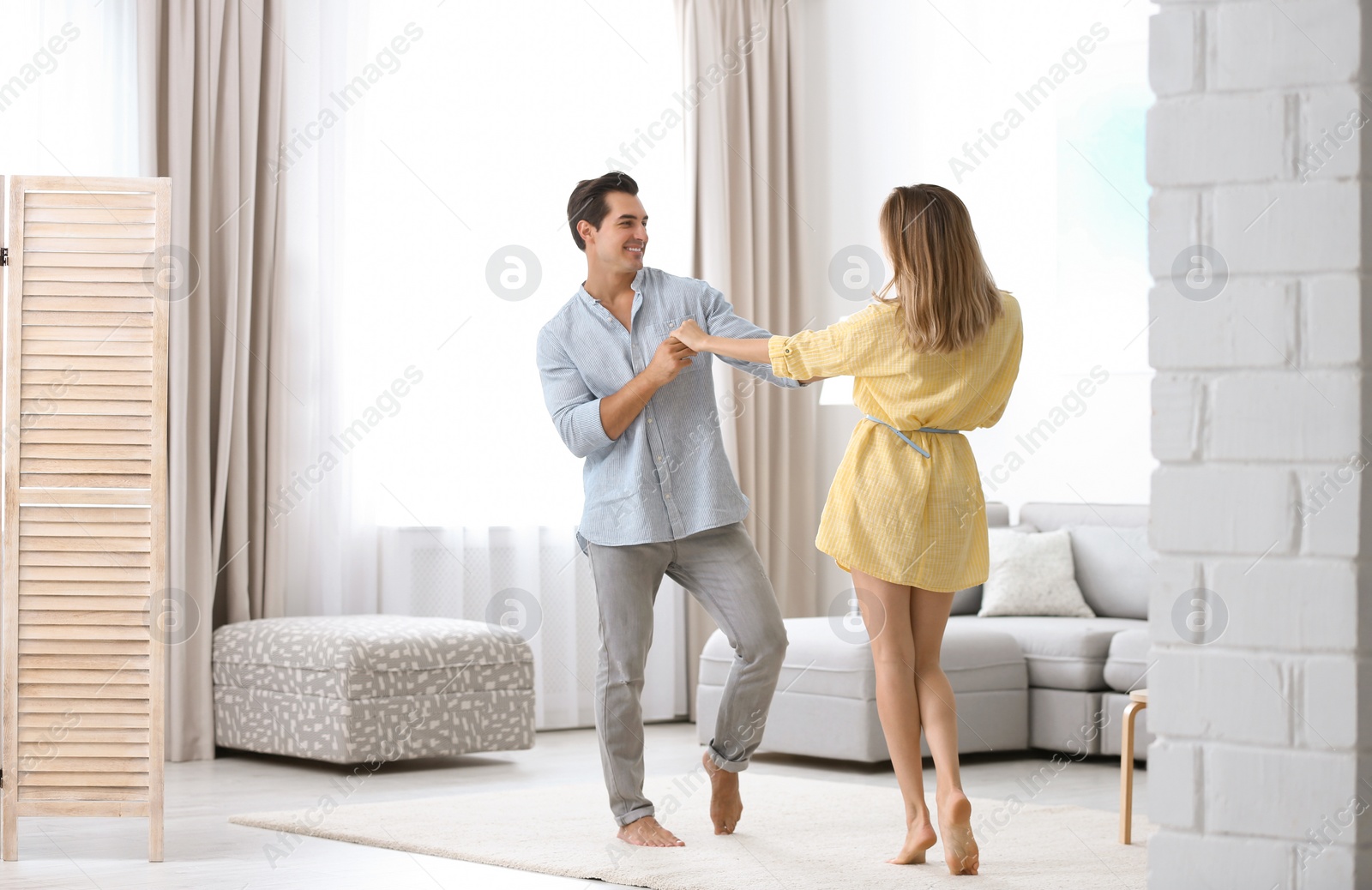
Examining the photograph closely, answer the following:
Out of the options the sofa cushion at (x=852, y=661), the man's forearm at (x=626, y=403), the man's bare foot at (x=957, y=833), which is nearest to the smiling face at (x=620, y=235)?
the man's forearm at (x=626, y=403)

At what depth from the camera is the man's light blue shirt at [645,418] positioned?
10.5ft

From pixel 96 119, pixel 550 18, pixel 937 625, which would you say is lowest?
pixel 937 625

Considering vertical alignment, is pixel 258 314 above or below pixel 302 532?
above

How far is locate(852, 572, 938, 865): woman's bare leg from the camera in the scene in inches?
115

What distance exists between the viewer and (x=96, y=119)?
15.7ft

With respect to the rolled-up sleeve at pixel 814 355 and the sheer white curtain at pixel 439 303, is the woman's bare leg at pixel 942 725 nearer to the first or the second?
the rolled-up sleeve at pixel 814 355

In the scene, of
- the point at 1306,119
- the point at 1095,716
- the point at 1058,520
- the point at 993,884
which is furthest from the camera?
the point at 1058,520

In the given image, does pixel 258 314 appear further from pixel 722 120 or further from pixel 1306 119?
pixel 1306 119

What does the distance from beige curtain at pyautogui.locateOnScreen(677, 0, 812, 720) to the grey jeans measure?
2.71 m

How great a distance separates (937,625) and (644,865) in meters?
0.73

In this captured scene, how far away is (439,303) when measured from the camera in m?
5.42

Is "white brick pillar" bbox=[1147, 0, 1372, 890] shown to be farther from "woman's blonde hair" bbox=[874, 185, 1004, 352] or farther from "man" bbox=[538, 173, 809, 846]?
"man" bbox=[538, 173, 809, 846]

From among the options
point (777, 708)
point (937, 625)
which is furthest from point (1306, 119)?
point (777, 708)

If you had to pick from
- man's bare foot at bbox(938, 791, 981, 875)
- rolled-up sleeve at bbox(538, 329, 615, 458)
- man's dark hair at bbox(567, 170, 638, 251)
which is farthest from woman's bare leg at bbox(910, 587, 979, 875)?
man's dark hair at bbox(567, 170, 638, 251)
